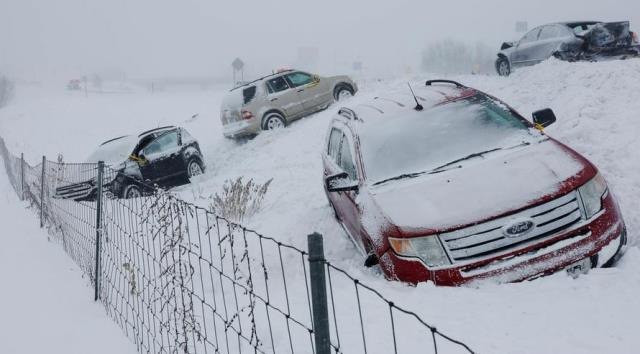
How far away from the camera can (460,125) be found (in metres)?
5.29

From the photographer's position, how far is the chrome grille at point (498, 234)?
3.93 meters

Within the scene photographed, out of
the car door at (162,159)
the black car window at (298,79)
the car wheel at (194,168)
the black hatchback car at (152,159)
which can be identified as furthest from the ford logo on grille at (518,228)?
the black car window at (298,79)

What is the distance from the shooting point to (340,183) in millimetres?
5207

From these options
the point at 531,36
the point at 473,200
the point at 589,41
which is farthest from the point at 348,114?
the point at 531,36

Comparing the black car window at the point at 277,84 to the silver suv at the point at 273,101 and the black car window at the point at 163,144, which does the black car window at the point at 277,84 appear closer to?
the silver suv at the point at 273,101

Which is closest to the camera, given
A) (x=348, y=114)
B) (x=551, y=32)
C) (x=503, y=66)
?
(x=348, y=114)

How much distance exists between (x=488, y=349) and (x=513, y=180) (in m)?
1.59

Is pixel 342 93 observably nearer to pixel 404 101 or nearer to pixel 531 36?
pixel 531 36

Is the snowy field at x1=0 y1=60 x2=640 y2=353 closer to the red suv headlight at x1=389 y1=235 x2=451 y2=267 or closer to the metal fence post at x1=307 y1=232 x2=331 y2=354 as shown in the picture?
the red suv headlight at x1=389 y1=235 x2=451 y2=267

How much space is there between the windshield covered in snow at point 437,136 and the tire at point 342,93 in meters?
11.4

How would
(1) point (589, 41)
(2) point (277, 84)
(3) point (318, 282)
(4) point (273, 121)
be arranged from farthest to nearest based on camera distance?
(2) point (277, 84) → (4) point (273, 121) → (1) point (589, 41) → (3) point (318, 282)

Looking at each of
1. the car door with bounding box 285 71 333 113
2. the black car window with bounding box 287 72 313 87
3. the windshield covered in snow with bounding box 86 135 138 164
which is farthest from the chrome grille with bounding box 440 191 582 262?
the black car window with bounding box 287 72 313 87

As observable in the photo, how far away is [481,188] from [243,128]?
11.6m

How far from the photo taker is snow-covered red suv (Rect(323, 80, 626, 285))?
392 cm
